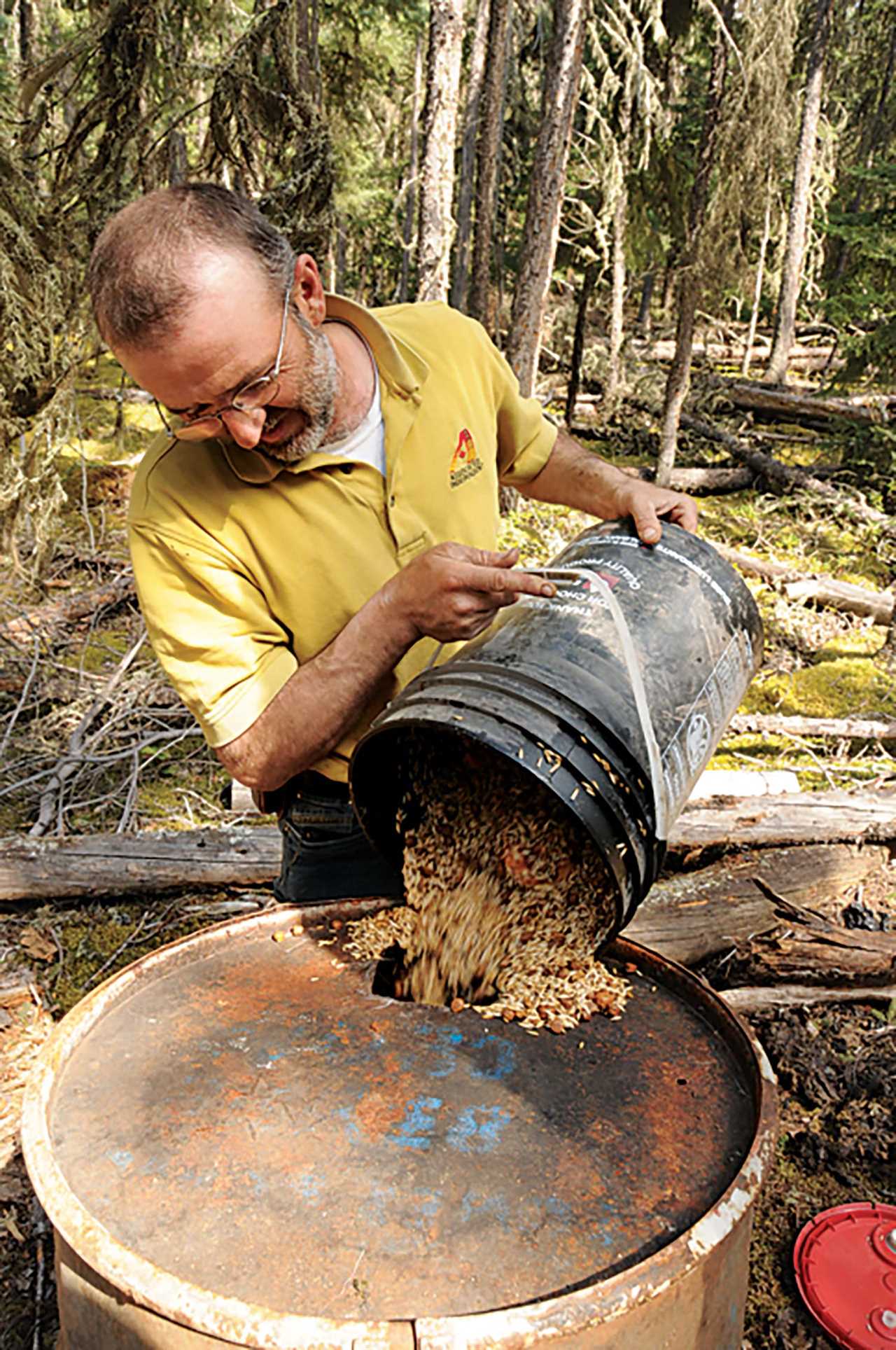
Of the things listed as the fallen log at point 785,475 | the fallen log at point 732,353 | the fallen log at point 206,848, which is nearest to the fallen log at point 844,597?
the fallen log at point 785,475

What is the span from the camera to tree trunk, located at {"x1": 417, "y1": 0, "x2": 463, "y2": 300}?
6.96m

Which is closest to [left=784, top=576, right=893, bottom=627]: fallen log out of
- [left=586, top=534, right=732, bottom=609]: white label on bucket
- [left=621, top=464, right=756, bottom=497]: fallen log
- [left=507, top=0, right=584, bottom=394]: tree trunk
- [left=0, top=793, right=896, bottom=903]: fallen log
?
[left=507, top=0, right=584, bottom=394]: tree trunk

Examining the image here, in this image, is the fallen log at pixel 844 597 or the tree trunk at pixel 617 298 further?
the tree trunk at pixel 617 298

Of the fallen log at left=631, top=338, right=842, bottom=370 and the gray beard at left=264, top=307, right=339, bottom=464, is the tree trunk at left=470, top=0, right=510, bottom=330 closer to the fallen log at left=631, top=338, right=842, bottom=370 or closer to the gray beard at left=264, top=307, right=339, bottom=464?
the fallen log at left=631, top=338, right=842, bottom=370

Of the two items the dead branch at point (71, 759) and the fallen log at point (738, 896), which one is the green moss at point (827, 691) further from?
the dead branch at point (71, 759)

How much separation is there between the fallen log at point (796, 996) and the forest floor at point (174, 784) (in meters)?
0.04

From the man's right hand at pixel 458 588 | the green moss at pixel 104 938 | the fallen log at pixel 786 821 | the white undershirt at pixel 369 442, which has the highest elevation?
the white undershirt at pixel 369 442

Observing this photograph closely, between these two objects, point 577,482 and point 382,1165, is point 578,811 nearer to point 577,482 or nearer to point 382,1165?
point 382,1165

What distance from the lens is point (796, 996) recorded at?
3.31 metres

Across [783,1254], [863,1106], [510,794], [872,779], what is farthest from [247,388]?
[872,779]

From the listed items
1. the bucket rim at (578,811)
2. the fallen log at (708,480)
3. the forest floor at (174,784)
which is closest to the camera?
the bucket rim at (578,811)

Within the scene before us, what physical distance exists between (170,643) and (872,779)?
3.63m

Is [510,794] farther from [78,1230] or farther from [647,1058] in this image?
[78,1230]

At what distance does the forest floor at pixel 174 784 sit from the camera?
2691mm
